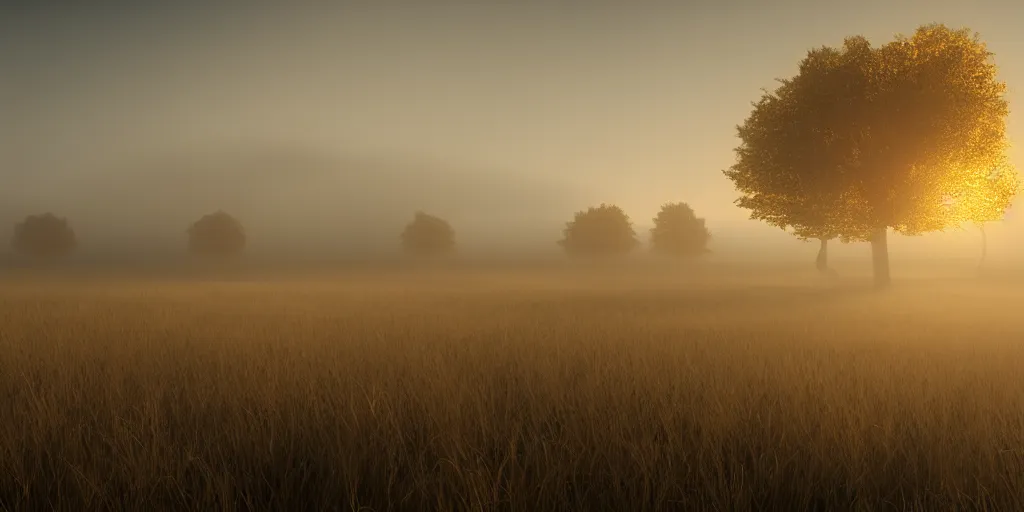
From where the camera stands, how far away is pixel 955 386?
7152 millimetres

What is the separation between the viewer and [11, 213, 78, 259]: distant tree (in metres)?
86.4

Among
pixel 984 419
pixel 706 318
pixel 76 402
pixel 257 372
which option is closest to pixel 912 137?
pixel 706 318

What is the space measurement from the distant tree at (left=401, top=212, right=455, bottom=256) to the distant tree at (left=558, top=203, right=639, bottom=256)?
2205cm

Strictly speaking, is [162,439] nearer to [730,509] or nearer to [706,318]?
[730,509]

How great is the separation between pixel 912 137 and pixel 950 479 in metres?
28.0

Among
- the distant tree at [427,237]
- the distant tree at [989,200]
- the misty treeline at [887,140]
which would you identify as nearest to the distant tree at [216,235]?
the distant tree at [427,237]

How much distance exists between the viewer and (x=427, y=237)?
9694 centimetres

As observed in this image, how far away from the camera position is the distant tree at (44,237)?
86438 millimetres

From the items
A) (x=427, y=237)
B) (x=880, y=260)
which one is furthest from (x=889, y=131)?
(x=427, y=237)

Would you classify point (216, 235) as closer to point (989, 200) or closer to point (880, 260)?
point (880, 260)

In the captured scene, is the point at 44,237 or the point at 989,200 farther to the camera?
the point at 44,237

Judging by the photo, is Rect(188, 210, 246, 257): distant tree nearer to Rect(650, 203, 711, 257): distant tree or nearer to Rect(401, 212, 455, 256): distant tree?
Rect(401, 212, 455, 256): distant tree

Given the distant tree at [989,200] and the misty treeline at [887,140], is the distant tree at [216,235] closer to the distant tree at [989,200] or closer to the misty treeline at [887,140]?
the misty treeline at [887,140]

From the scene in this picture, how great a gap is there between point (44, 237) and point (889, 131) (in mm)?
110839
